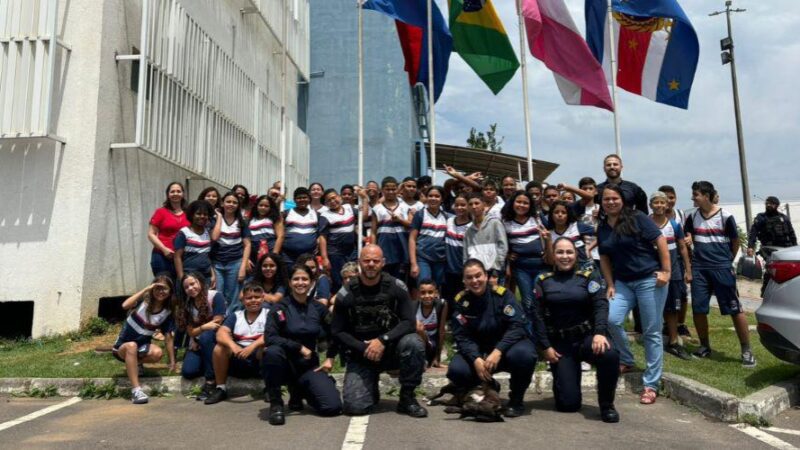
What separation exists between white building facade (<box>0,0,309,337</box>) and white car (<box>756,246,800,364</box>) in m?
7.90

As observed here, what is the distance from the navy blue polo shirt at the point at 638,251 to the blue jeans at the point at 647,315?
8cm

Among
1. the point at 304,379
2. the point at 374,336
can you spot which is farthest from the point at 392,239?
the point at 304,379

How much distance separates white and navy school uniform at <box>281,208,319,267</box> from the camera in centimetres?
738

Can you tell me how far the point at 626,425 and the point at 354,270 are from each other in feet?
10.6

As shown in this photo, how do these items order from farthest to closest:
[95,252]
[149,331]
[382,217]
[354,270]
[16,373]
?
1. [95,252]
2. [382,217]
3. [354,270]
4. [16,373]
5. [149,331]

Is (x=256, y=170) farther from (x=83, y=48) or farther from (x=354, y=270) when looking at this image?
(x=354, y=270)

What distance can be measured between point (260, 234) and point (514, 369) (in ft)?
12.2

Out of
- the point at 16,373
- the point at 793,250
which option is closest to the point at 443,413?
the point at 793,250

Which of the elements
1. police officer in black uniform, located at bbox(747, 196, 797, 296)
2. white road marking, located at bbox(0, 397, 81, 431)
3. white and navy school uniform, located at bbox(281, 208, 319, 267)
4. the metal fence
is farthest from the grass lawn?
the metal fence

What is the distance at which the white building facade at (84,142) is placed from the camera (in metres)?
8.18

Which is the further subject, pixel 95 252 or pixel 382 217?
pixel 95 252

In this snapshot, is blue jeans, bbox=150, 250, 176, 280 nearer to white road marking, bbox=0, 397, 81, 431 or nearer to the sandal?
white road marking, bbox=0, 397, 81, 431

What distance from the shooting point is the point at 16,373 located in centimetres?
634

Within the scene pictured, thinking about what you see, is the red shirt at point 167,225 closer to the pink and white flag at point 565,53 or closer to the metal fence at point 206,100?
the metal fence at point 206,100
